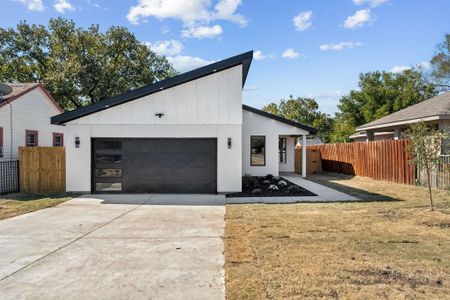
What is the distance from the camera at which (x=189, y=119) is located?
12883mm

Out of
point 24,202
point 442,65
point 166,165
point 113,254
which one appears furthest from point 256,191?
point 442,65

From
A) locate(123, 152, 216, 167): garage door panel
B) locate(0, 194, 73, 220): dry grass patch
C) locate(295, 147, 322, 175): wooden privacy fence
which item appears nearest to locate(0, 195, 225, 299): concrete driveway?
locate(0, 194, 73, 220): dry grass patch

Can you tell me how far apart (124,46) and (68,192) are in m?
21.8

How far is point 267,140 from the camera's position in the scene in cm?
1852

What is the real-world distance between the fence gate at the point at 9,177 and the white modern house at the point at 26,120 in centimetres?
197

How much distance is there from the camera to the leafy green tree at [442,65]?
27062 mm

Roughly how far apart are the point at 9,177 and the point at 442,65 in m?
30.0

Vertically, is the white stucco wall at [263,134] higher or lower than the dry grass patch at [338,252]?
higher

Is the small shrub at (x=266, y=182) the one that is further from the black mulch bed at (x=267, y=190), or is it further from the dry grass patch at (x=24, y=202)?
the dry grass patch at (x=24, y=202)

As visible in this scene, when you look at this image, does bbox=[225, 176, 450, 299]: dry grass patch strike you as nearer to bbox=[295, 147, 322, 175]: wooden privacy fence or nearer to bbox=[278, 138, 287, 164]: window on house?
bbox=[278, 138, 287, 164]: window on house

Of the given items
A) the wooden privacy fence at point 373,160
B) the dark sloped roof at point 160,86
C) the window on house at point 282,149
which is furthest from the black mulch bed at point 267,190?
the window on house at point 282,149

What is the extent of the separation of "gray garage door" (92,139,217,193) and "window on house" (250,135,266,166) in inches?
231

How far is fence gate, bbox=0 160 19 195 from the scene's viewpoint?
13.5 metres

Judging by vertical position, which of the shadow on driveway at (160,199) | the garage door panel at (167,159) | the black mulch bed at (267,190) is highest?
the garage door panel at (167,159)
